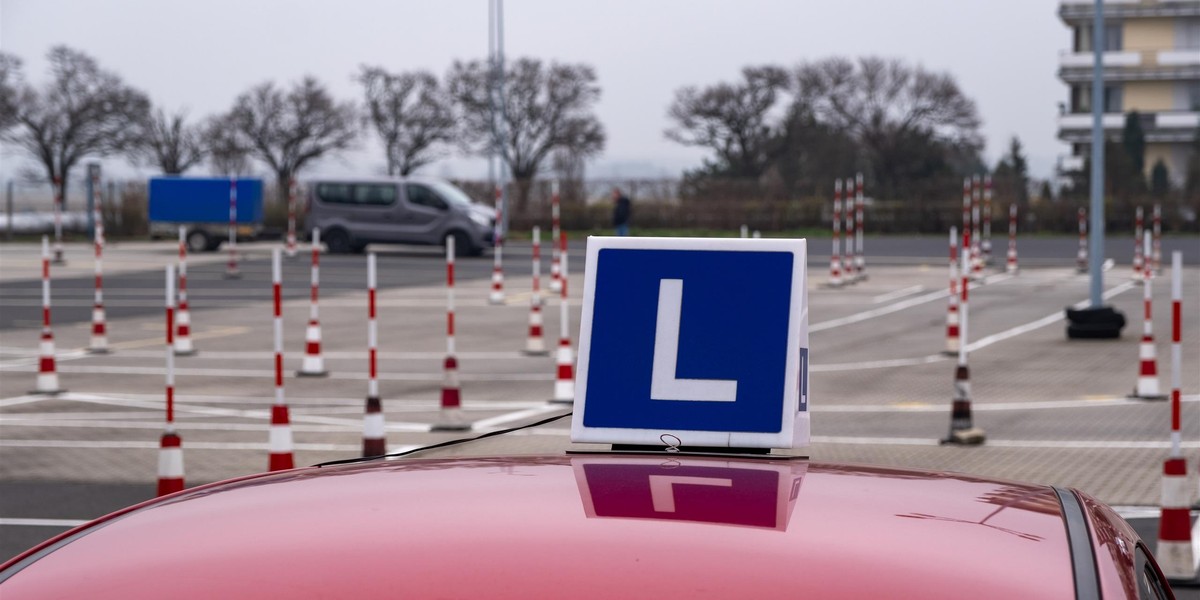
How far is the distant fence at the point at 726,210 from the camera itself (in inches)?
2103

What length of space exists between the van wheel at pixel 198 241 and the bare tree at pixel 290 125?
103 ft

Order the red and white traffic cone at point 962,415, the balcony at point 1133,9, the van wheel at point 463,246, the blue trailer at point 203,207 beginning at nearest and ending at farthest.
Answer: the red and white traffic cone at point 962,415, the van wheel at point 463,246, the blue trailer at point 203,207, the balcony at point 1133,9

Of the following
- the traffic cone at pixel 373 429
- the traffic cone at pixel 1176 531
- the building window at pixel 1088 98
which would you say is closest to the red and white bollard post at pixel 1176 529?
the traffic cone at pixel 1176 531

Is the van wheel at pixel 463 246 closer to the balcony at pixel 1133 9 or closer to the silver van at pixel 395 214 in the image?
the silver van at pixel 395 214

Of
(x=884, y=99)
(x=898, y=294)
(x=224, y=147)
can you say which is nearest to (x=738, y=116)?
(x=884, y=99)

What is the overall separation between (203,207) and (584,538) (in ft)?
141

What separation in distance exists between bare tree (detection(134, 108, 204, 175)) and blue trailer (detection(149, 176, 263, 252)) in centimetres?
2312

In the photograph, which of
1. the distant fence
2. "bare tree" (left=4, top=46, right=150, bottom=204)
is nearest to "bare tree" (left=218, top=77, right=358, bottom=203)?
"bare tree" (left=4, top=46, right=150, bottom=204)

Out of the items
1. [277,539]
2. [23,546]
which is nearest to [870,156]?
[23,546]

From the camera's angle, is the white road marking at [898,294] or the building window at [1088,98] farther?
the building window at [1088,98]

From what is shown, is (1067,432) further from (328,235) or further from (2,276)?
(328,235)

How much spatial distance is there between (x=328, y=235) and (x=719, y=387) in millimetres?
37897

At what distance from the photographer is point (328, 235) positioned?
1580 inches

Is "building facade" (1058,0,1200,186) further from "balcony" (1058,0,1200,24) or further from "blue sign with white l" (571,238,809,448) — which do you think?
"blue sign with white l" (571,238,809,448)
